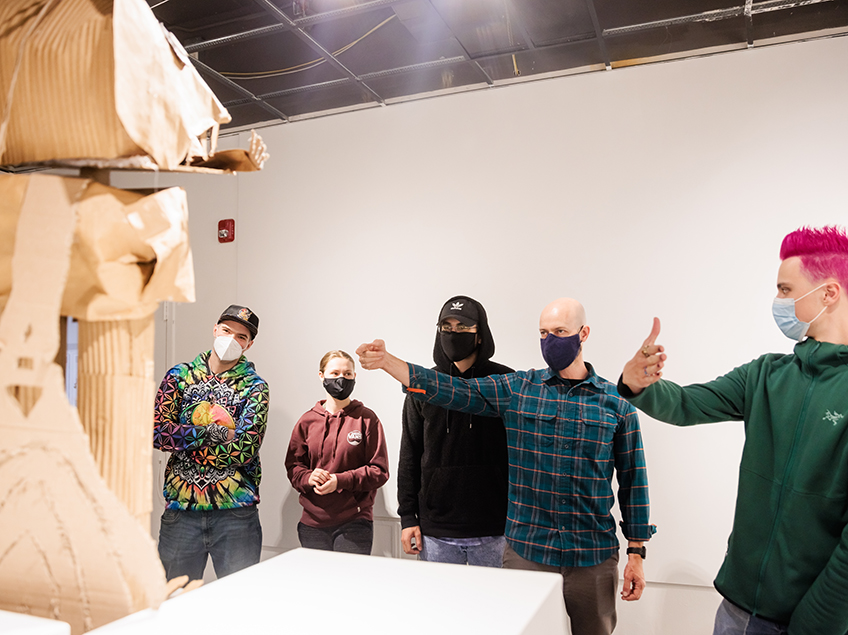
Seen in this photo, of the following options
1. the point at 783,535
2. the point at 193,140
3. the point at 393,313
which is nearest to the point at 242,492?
the point at 393,313

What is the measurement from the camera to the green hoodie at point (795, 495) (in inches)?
53.2

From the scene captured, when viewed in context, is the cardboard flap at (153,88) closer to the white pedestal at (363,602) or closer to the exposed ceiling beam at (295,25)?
the white pedestal at (363,602)

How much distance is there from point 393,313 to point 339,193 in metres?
0.82

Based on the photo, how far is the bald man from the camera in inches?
79.4

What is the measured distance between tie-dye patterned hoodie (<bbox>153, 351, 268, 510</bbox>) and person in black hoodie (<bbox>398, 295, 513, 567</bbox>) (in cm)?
68

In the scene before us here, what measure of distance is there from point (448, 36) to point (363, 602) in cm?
278

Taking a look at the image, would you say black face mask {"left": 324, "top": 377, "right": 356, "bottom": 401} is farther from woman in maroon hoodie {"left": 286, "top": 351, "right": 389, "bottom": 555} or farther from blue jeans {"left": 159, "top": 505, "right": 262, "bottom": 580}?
blue jeans {"left": 159, "top": 505, "right": 262, "bottom": 580}

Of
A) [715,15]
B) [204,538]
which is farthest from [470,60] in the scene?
[204,538]

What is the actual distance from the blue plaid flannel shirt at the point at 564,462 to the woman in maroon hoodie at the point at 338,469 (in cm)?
84

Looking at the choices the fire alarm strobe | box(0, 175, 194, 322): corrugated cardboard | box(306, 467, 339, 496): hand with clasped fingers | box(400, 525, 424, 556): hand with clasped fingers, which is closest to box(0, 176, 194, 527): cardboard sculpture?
box(0, 175, 194, 322): corrugated cardboard

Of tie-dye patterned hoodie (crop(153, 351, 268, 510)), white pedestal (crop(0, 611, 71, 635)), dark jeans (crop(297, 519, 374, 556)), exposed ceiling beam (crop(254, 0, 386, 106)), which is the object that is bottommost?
dark jeans (crop(297, 519, 374, 556))

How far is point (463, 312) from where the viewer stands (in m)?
2.54

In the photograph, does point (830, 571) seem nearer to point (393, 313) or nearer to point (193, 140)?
point (193, 140)

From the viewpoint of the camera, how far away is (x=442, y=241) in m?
3.45
